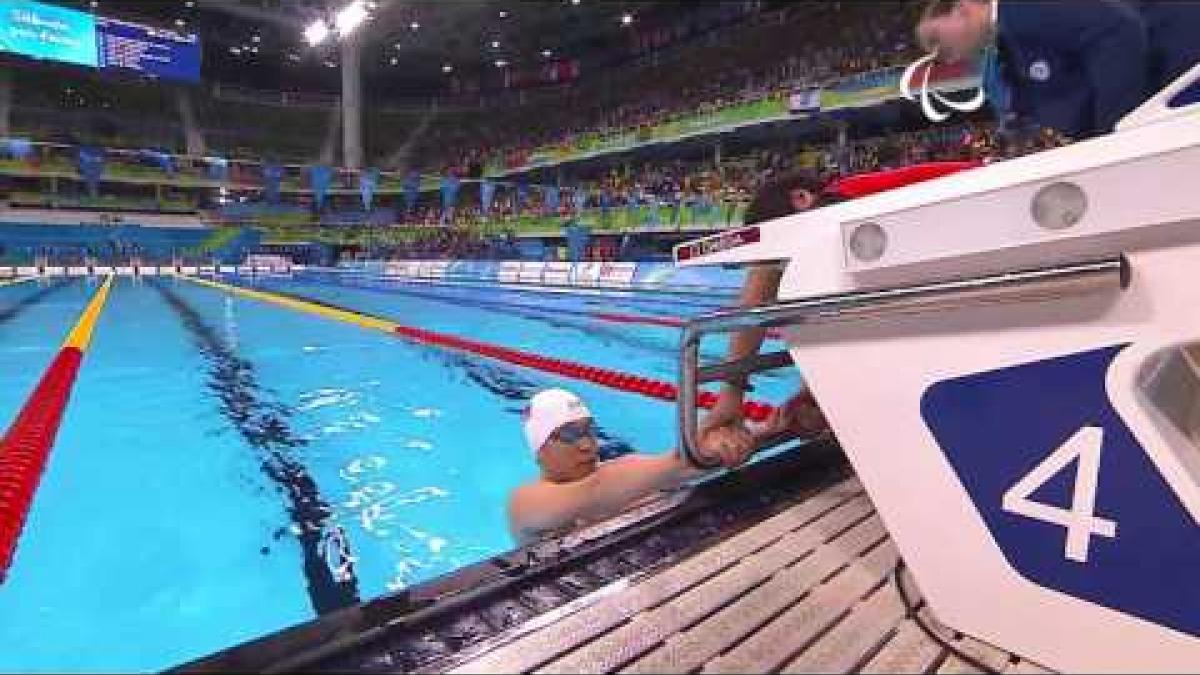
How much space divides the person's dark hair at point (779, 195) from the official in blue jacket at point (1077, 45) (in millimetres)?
405

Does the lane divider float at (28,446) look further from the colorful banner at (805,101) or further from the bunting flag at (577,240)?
the colorful banner at (805,101)

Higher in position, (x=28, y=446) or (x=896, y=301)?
(x=896, y=301)

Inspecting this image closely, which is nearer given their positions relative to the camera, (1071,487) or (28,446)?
(1071,487)

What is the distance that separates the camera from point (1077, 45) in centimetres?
169

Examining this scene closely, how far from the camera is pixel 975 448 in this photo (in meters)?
1.25

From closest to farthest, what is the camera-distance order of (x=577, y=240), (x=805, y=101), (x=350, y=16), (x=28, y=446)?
1. (x=28, y=446)
2. (x=350, y=16)
3. (x=805, y=101)
4. (x=577, y=240)

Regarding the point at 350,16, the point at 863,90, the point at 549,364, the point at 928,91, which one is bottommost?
A: the point at 549,364

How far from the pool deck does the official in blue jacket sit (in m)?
1.11

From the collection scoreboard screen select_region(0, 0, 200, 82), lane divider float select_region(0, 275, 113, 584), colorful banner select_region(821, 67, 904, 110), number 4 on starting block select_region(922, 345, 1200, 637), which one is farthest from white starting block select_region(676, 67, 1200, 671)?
scoreboard screen select_region(0, 0, 200, 82)

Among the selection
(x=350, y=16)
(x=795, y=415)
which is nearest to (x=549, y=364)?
(x=795, y=415)

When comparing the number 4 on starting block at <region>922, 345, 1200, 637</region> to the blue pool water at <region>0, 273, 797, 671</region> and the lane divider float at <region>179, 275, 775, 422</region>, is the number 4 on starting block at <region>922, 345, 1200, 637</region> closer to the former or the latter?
the lane divider float at <region>179, 275, 775, 422</region>

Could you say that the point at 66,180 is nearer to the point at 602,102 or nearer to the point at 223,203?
the point at 223,203

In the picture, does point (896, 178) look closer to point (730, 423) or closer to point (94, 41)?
point (730, 423)

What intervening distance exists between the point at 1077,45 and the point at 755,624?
1420 mm
